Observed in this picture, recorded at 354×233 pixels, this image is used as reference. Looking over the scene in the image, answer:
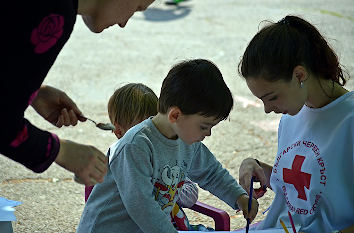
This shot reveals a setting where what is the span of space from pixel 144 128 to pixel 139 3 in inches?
17.2

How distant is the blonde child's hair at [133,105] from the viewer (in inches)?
97.2

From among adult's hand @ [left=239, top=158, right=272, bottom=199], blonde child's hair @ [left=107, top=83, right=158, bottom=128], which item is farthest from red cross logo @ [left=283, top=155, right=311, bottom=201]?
blonde child's hair @ [left=107, top=83, right=158, bottom=128]

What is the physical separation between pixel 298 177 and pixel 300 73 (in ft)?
1.18

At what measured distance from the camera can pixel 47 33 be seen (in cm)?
145

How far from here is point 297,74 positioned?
2025 millimetres

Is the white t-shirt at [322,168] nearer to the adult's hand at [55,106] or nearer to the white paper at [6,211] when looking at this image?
the adult's hand at [55,106]

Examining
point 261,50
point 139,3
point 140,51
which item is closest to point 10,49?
point 139,3

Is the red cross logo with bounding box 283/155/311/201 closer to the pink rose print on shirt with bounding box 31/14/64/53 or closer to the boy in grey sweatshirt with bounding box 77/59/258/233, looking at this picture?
the boy in grey sweatshirt with bounding box 77/59/258/233

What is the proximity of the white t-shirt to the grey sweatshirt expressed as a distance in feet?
1.19

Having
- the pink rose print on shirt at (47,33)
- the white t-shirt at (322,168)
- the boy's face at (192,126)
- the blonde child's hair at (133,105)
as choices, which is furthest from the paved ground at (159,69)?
the pink rose print on shirt at (47,33)

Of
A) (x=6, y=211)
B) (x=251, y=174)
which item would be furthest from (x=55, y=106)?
(x=251, y=174)

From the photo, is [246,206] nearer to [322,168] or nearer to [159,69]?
[322,168]

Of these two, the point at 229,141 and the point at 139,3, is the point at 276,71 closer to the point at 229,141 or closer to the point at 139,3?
the point at 139,3

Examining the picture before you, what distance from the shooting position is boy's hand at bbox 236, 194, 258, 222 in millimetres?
2188
